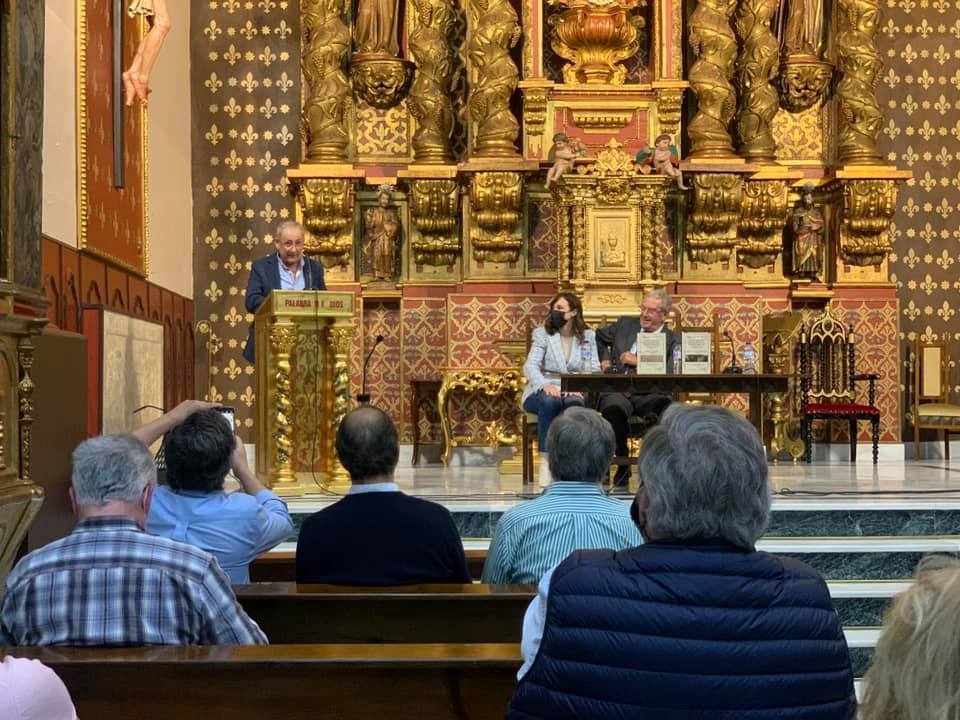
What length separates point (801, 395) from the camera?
34.3 feet

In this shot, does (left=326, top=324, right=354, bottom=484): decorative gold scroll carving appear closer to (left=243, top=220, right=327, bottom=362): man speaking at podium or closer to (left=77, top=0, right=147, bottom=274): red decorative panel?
(left=243, top=220, right=327, bottom=362): man speaking at podium

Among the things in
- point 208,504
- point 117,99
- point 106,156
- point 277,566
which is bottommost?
point 277,566

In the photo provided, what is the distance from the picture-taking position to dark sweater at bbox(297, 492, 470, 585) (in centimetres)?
351

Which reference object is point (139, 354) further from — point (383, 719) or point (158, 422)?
point (383, 719)

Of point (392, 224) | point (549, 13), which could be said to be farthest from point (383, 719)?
point (549, 13)

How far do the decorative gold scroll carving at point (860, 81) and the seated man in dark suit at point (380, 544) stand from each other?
829 cm

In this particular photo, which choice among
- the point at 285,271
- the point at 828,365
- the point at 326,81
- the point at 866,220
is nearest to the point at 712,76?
the point at 866,220

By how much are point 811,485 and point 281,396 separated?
309 centimetres

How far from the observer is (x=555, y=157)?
10.3m

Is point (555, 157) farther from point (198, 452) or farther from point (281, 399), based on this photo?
point (198, 452)

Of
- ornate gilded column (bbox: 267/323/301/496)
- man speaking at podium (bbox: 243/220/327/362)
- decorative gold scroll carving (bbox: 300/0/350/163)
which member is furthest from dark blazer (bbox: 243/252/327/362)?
decorative gold scroll carving (bbox: 300/0/350/163)

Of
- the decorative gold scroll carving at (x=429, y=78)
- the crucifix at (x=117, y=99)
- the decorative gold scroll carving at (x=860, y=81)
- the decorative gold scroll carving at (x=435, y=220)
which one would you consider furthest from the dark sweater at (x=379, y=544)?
the decorative gold scroll carving at (x=860, y=81)

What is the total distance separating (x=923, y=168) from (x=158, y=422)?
30.1 ft

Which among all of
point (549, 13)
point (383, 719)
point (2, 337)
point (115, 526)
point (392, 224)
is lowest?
point (383, 719)
